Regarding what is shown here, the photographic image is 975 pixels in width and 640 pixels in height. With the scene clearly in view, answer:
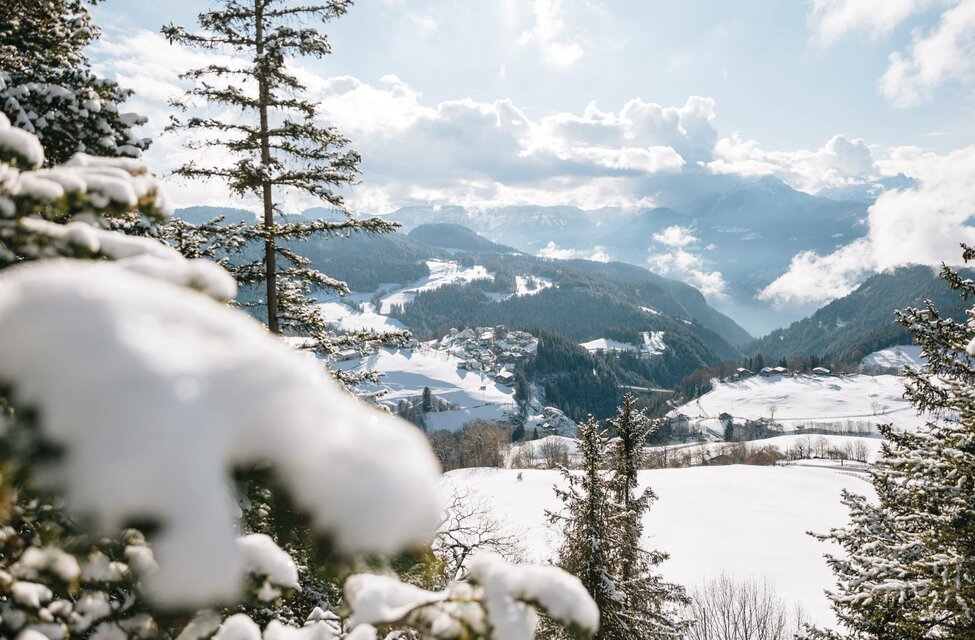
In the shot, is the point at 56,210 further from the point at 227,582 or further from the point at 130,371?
the point at 227,582

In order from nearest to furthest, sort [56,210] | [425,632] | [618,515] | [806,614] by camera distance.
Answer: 1. [425,632]
2. [56,210]
3. [618,515]
4. [806,614]

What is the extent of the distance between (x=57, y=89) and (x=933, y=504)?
1360 cm

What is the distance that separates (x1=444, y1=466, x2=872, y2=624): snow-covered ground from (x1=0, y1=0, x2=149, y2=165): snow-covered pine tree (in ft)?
74.9

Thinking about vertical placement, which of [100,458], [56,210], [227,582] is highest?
[56,210]

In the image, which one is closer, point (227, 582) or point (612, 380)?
point (227, 582)

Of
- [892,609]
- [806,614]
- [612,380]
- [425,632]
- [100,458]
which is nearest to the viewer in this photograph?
[100,458]

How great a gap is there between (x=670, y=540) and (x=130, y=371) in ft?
183

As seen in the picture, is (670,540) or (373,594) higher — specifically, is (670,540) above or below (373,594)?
below

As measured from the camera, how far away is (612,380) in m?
181

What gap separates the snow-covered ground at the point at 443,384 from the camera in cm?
14188

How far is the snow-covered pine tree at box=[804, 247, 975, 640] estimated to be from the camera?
23.3 feet

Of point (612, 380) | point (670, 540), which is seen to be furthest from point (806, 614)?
point (612, 380)

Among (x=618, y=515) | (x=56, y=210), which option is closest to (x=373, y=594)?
(x=56, y=210)

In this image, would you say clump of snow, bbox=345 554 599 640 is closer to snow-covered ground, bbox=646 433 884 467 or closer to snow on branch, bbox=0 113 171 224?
snow on branch, bbox=0 113 171 224
